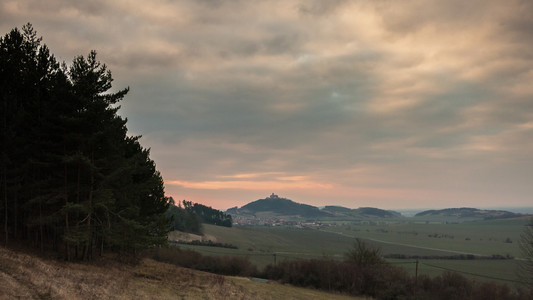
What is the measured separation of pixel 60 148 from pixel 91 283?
1197cm

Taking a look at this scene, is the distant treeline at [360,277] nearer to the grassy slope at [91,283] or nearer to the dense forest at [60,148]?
the grassy slope at [91,283]

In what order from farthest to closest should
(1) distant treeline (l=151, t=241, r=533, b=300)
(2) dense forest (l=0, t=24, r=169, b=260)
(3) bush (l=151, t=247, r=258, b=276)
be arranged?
1. (3) bush (l=151, t=247, r=258, b=276)
2. (1) distant treeline (l=151, t=241, r=533, b=300)
3. (2) dense forest (l=0, t=24, r=169, b=260)

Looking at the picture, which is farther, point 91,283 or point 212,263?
point 212,263

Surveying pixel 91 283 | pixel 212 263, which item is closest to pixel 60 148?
pixel 91 283

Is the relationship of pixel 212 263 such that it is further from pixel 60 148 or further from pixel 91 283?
pixel 91 283

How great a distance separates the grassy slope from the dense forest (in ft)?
8.68

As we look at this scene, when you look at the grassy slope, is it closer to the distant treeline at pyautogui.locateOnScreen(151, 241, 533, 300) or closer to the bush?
the distant treeline at pyautogui.locateOnScreen(151, 241, 533, 300)

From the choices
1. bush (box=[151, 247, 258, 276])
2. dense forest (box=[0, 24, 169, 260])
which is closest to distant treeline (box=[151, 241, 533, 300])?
bush (box=[151, 247, 258, 276])

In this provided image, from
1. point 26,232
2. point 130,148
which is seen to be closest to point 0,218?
point 26,232

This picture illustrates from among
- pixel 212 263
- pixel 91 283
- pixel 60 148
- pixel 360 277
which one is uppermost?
pixel 60 148

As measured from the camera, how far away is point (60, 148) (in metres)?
28.8

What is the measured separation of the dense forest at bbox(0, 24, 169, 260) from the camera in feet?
90.9

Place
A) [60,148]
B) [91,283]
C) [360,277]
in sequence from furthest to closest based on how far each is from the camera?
[360,277], [60,148], [91,283]

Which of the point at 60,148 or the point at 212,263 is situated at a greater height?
the point at 60,148
